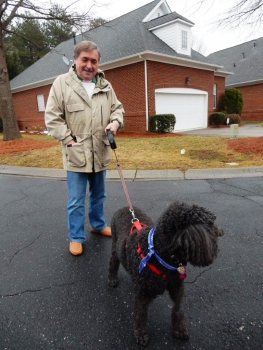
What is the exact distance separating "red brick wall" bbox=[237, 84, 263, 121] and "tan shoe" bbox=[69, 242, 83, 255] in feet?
81.2

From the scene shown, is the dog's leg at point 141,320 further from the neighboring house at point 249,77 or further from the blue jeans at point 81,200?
the neighboring house at point 249,77

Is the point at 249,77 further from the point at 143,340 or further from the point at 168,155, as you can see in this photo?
the point at 143,340

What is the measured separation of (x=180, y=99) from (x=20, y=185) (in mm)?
12720

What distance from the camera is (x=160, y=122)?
13.4 metres

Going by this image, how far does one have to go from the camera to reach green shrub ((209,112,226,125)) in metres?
18.0

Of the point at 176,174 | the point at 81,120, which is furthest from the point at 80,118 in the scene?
the point at 176,174

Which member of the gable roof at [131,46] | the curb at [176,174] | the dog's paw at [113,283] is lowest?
the dog's paw at [113,283]

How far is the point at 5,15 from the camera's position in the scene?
12258 millimetres

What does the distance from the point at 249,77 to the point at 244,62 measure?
12.0 feet

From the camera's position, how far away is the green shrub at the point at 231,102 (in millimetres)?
20234

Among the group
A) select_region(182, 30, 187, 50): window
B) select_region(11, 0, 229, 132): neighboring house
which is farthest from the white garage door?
select_region(182, 30, 187, 50): window

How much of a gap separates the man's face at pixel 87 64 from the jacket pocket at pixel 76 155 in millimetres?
745

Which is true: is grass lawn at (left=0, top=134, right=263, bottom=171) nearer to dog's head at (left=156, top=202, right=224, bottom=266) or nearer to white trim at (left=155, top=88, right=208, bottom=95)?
dog's head at (left=156, top=202, right=224, bottom=266)

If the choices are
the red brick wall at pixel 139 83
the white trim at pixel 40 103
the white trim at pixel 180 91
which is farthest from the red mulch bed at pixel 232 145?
the white trim at pixel 40 103
